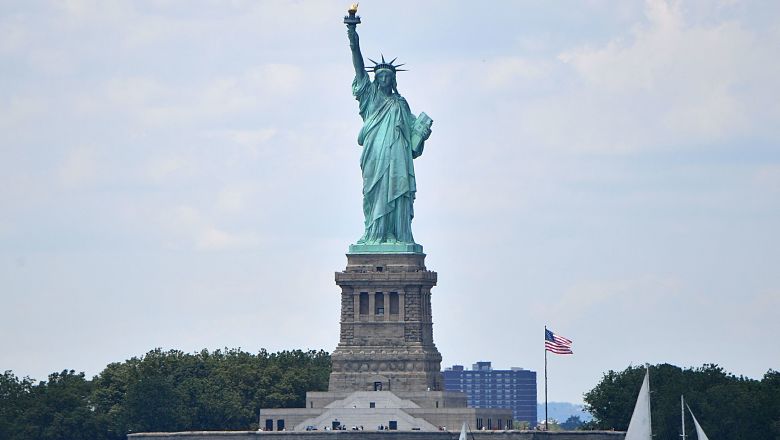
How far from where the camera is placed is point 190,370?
15275cm

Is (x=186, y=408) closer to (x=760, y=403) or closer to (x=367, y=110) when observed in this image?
(x=367, y=110)

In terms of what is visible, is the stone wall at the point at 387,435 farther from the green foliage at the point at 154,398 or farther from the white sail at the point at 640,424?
the white sail at the point at 640,424

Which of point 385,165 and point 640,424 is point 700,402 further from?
point 640,424

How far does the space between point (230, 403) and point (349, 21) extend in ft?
78.0

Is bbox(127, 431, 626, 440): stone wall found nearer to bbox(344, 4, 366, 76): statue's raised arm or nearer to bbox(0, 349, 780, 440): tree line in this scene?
bbox(0, 349, 780, 440): tree line

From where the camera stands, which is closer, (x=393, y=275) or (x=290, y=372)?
(x=393, y=275)

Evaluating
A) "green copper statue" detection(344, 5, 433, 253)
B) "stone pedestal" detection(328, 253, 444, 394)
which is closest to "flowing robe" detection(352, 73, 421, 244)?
Answer: "green copper statue" detection(344, 5, 433, 253)

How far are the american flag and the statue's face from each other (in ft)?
55.9

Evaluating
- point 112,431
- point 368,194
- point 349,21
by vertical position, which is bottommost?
point 112,431

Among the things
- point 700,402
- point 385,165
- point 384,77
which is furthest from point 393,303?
point 700,402

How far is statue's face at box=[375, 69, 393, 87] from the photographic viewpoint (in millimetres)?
143375

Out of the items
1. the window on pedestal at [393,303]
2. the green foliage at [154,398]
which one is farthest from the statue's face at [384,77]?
the green foliage at [154,398]

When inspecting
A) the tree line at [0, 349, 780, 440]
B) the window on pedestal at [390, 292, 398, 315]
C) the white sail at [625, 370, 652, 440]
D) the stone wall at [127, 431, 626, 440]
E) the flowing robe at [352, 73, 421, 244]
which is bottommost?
the white sail at [625, 370, 652, 440]

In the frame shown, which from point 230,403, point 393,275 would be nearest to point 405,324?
point 393,275
